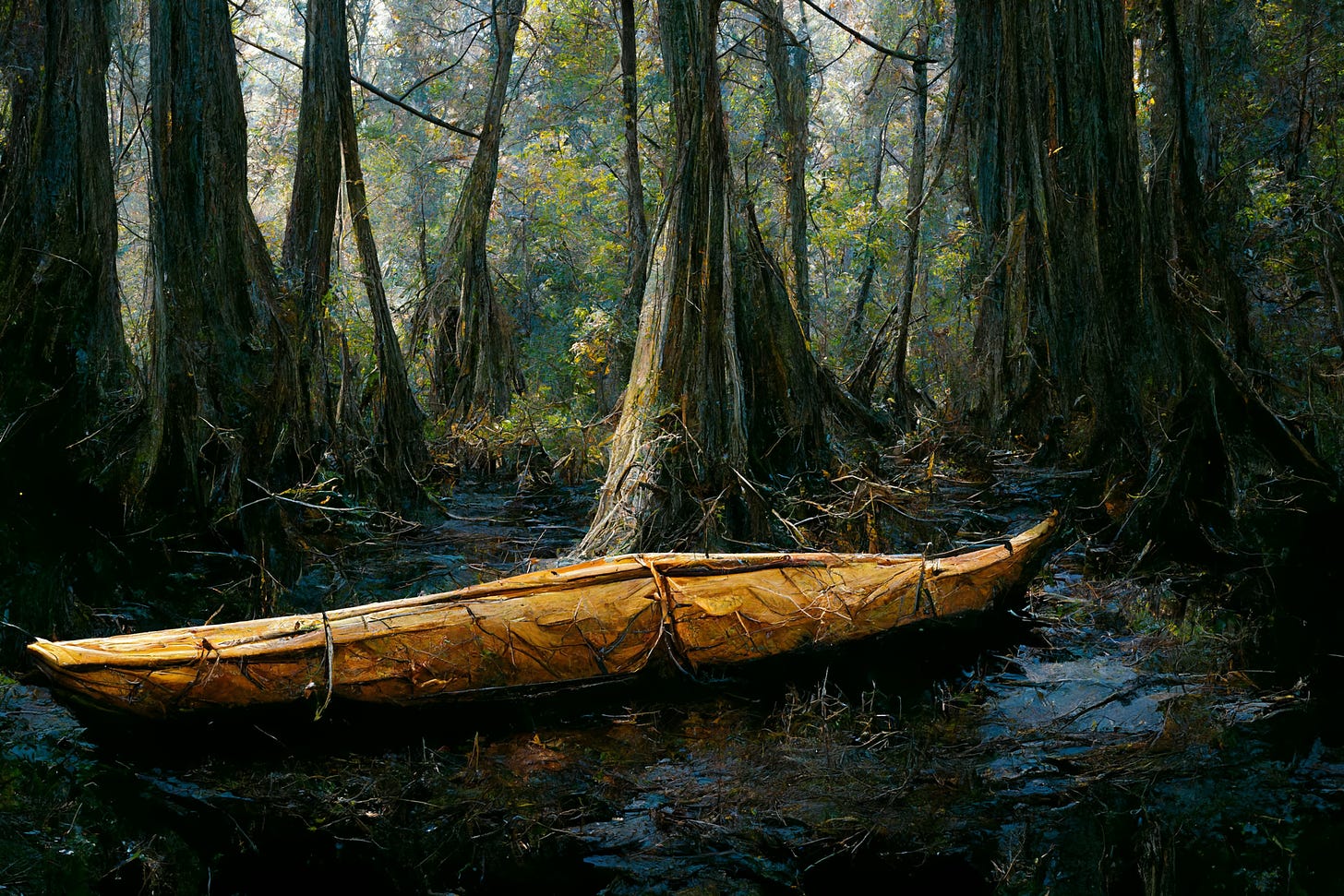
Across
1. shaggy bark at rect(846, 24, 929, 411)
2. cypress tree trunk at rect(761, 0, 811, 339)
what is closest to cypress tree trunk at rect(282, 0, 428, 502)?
shaggy bark at rect(846, 24, 929, 411)

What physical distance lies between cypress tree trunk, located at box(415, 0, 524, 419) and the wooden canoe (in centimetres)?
633

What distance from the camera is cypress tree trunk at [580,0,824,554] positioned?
4980 millimetres

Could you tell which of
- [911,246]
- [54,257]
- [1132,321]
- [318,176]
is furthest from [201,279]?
[911,246]

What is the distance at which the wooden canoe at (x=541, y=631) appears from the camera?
3.17m

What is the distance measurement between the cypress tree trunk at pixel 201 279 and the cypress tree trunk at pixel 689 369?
1.96 meters

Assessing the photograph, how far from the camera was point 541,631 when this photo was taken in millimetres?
3570

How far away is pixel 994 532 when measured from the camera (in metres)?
6.27

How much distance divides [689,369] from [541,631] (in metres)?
1.93

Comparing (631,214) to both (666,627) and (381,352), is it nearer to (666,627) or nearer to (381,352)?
(381,352)

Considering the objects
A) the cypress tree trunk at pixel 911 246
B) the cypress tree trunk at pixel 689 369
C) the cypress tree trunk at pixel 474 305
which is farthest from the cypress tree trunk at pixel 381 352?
the cypress tree trunk at pixel 911 246

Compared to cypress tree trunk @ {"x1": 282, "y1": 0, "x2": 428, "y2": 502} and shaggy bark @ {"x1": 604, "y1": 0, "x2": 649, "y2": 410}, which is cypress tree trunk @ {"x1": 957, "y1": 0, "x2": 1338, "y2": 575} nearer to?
shaggy bark @ {"x1": 604, "y1": 0, "x2": 649, "y2": 410}

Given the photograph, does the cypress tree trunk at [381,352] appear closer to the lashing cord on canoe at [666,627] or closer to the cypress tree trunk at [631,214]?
the cypress tree trunk at [631,214]

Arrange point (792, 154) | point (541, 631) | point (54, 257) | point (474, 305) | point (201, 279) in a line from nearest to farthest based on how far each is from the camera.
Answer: point (541, 631), point (54, 257), point (201, 279), point (474, 305), point (792, 154)

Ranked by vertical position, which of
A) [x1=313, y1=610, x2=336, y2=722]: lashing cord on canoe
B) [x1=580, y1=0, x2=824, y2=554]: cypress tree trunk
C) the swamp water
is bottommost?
the swamp water
